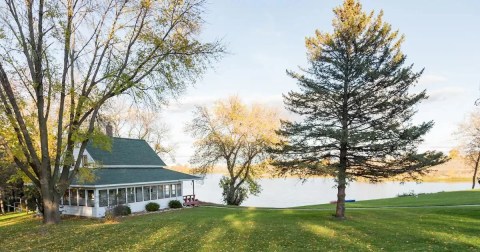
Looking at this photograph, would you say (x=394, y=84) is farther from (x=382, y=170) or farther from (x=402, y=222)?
(x=402, y=222)

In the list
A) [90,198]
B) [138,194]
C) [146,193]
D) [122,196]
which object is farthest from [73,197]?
[146,193]

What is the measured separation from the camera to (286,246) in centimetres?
1111

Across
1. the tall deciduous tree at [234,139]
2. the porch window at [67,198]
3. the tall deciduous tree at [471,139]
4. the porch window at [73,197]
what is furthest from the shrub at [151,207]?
the tall deciduous tree at [471,139]

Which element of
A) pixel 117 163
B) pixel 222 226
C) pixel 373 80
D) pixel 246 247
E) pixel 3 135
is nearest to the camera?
pixel 246 247

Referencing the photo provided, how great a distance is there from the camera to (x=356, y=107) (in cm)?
1831

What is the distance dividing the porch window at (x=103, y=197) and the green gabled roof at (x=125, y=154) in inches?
135

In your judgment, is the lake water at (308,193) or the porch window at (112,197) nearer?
the porch window at (112,197)

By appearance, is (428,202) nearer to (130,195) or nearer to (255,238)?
(255,238)

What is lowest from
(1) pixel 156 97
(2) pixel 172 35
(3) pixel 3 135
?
(3) pixel 3 135

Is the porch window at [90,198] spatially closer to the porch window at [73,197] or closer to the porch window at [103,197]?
the porch window at [103,197]

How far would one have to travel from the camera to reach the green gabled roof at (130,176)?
2689 cm

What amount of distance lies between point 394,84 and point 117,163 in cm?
2329

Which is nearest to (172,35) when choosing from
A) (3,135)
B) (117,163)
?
(3,135)

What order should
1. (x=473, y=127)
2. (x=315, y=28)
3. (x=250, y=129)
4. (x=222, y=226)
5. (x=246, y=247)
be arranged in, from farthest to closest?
1. (x=473, y=127)
2. (x=250, y=129)
3. (x=315, y=28)
4. (x=222, y=226)
5. (x=246, y=247)
